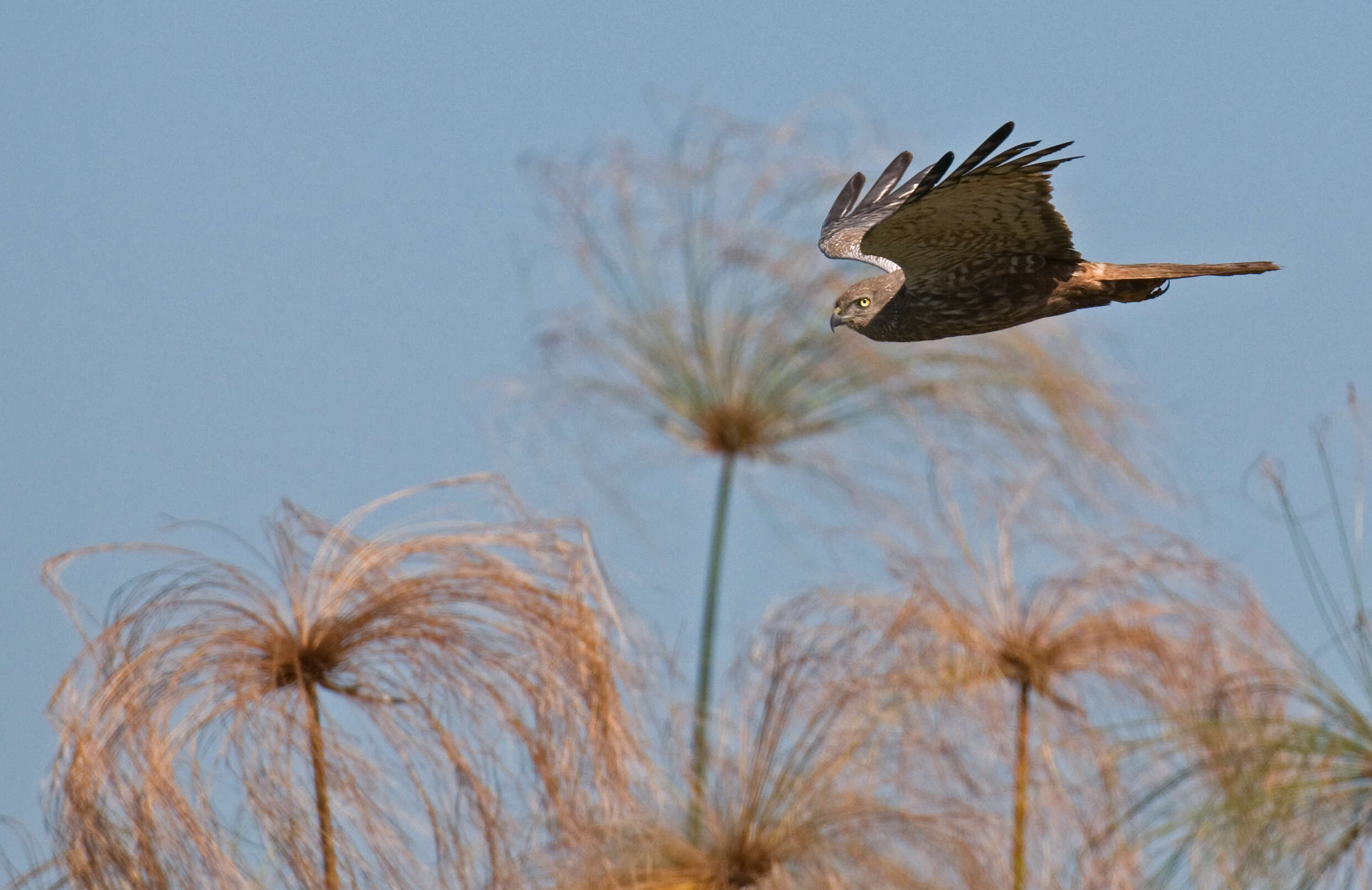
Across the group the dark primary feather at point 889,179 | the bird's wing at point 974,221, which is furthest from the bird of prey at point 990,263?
the dark primary feather at point 889,179

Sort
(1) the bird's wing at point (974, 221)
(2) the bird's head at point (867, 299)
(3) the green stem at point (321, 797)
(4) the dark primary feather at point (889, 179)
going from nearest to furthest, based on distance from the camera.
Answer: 1. (1) the bird's wing at point (974, 221)
2. (2) the bird's head at point (867, 299)
3. (3) the green stem at point (321, 797)
4. (4) the dark primary feather at point (889, 179)

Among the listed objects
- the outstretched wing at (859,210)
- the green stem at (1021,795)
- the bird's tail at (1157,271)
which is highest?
the outstretched wing at (859,210)

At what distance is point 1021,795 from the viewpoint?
8.21 metres

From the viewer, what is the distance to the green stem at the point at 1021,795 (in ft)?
26.4

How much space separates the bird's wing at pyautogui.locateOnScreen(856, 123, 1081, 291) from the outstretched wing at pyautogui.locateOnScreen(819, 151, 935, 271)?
903mm

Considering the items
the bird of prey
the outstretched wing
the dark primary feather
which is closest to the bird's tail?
the bird of prey

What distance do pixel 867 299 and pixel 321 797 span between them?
277 centimetres

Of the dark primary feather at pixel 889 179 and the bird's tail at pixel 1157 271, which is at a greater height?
the dark primary feather at pixel 889 179

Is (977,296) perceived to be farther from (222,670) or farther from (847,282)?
(847,282)

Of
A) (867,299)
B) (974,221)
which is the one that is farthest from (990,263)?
(867,299)

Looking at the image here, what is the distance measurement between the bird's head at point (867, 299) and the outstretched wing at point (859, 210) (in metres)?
0.52

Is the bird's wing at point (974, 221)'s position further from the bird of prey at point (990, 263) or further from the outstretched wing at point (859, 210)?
the outstretched wing at point (859, 210)

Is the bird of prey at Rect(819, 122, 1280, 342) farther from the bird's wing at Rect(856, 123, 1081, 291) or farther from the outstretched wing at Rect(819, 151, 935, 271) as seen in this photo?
the outstretched wing at Rect(819, 151, 935, 271)

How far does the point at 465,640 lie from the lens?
8.05 m
